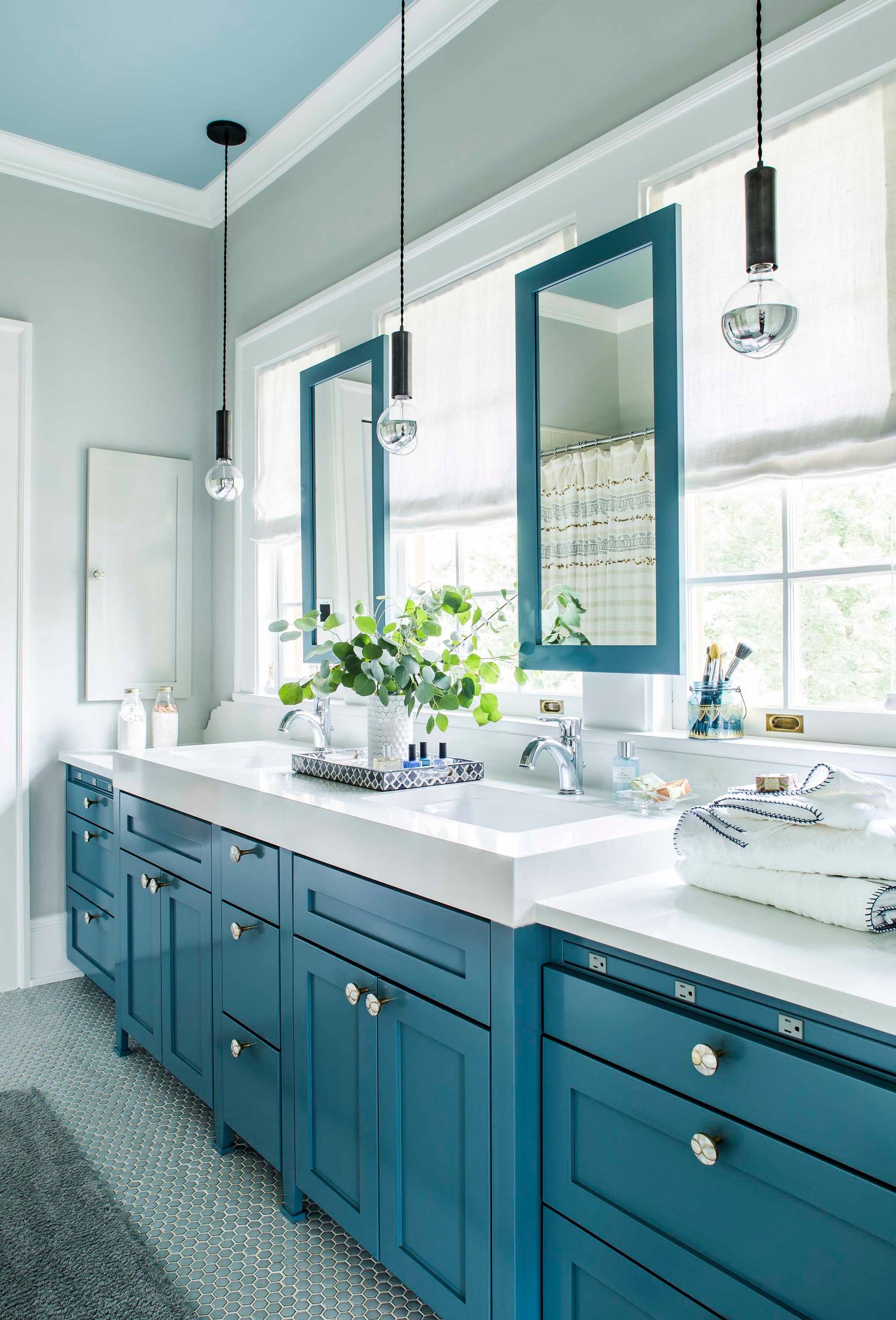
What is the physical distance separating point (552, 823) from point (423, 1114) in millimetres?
608

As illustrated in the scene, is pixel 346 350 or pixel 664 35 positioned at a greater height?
pixel 664 35

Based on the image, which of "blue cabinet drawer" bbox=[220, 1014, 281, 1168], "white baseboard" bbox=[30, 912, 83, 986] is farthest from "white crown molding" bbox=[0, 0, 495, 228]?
"white baseboard" bbox=[30, 912, 83, 986]

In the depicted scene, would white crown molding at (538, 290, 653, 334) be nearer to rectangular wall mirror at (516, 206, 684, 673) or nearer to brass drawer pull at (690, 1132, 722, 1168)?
rectangular wall mirror at (516, 206, 684, 673)

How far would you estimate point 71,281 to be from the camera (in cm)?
329

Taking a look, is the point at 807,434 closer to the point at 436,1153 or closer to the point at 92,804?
the point at 436,1153

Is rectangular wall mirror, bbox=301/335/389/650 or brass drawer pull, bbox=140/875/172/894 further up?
rectangular wall mirror, bbox=301/335/389/650

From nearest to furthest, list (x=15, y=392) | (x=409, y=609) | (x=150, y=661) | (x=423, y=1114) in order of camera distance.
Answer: (x=423, y=1114), (x=409, y=609), (x=15, y=392), (x=150, y=661)

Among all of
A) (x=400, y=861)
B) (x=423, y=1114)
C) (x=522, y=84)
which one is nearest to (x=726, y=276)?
(x=522, y=84)

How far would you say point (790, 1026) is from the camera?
967 mm

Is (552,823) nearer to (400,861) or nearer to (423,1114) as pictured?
(400,861)

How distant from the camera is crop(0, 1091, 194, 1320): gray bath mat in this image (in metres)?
1.65

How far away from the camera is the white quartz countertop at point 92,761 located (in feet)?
9.39

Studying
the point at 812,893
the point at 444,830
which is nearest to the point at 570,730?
the point at 444,830

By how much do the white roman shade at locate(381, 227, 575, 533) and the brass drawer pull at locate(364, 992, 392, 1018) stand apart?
1204 millimetres
